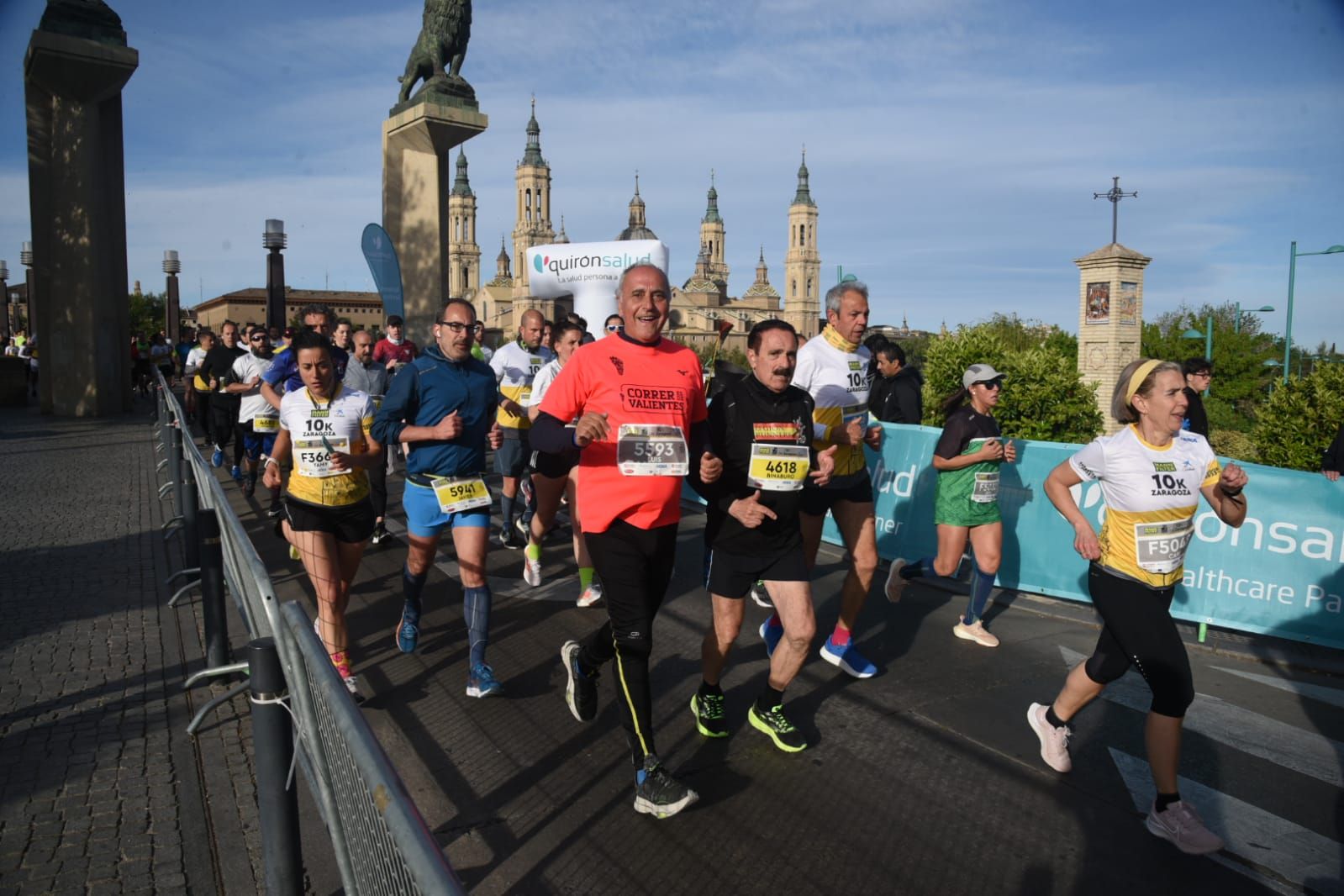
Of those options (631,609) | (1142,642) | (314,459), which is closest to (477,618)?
(314,459)

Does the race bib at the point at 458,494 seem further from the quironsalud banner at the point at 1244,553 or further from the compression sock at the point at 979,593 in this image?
the quironsalud banner at the point at 1244,553

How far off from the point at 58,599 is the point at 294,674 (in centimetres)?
564

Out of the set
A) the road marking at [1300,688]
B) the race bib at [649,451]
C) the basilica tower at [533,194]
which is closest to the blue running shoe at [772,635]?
the race bib at [649,451]

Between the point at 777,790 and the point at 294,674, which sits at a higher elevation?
the point at 294,674

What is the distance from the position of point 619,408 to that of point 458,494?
176cm

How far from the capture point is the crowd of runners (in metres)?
4.06

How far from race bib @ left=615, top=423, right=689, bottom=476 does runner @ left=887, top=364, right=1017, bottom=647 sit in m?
2.97

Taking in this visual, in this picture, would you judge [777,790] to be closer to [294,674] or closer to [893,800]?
[893,800]

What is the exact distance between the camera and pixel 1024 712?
525 centimetres

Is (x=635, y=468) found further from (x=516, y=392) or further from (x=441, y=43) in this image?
(x=441, y=43)

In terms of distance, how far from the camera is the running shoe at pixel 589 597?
721 cm

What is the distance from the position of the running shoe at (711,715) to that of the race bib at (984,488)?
8.45 feet

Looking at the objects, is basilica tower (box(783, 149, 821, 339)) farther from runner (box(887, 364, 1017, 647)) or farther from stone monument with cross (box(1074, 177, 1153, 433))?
runner (box(887, 364, 1017, 647))

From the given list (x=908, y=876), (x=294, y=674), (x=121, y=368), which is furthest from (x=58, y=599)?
(x=121, y=368)
